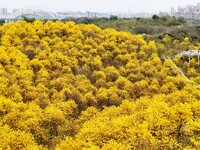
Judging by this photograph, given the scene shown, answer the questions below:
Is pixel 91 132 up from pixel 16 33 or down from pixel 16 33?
down

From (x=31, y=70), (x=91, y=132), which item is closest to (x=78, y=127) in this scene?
(x=91, y=132)

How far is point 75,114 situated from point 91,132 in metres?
5.12

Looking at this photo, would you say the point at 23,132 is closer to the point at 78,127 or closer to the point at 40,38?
the point at 78,127

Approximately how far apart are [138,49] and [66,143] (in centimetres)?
1635

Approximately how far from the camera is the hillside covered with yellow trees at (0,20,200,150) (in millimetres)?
13461

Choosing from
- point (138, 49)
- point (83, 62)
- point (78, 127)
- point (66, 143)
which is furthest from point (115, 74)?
point (66, 143)

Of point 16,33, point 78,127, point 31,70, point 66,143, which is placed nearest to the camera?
point 66,143

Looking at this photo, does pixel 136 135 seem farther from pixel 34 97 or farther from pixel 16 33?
pixel 16 33

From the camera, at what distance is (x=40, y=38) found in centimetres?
2773

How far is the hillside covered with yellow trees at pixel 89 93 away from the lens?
1346cm

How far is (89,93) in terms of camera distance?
65.8ft

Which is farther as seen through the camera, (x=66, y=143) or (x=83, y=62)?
(x=83, y=62)

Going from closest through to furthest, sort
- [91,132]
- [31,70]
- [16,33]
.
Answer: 1. [91,132]
2. [31,70]
3. [16,33]

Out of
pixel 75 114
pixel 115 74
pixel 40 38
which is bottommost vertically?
pixel 75 114
